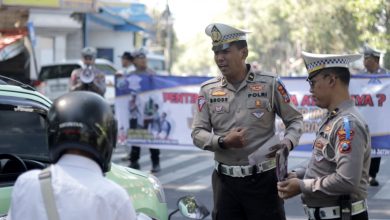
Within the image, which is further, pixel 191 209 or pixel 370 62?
pixel 370 62

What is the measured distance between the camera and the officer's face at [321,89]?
367 centimetres

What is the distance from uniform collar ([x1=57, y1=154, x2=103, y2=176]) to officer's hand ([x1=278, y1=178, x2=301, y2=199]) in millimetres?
1471

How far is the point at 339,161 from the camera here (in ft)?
11.5

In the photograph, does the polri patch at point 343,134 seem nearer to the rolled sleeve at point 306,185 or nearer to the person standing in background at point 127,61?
the rolled sleeve at point 306,185

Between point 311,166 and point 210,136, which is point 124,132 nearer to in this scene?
point 210,136

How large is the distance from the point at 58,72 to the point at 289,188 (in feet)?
55.1

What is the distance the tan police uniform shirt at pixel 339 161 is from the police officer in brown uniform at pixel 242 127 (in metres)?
0.75

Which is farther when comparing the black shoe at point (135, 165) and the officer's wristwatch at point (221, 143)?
the black shoe at point (135, 165)

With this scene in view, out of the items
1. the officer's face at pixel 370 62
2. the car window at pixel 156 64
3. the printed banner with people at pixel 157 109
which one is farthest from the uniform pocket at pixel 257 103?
the car window at pixel 156 64

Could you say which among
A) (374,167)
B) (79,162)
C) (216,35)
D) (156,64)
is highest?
(216,35)

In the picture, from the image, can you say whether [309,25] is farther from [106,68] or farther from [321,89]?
[321,89]

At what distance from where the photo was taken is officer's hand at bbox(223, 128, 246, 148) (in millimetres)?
4297

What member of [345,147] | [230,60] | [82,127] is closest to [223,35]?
[230,60]

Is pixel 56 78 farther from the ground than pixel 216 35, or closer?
closer
